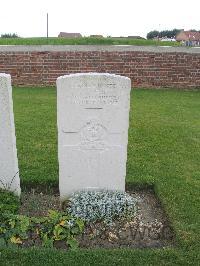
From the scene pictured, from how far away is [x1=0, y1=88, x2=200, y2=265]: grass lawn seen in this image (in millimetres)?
3959

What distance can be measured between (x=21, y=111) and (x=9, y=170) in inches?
176

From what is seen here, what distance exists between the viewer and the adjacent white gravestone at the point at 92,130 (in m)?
4.46

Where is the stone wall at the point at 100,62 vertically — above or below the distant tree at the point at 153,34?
below

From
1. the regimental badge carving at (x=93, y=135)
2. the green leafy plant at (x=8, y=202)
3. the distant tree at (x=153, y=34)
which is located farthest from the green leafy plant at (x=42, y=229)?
the distant tree at (x=153, y=34)

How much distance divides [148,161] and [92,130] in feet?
6.27

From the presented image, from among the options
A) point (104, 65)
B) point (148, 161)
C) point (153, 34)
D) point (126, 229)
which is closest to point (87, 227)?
point (126, 229)

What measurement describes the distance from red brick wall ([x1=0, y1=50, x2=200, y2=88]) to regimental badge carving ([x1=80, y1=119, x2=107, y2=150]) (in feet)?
24.6

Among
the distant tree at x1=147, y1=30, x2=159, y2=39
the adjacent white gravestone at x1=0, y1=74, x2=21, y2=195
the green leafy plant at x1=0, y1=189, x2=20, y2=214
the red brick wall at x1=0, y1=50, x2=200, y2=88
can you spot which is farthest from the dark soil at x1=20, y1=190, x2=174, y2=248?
the distant tree at x1=147, y1=30, x2=159, y2=39

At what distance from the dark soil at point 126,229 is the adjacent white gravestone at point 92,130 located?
1.08 feet

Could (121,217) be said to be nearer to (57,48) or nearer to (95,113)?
(95,113)

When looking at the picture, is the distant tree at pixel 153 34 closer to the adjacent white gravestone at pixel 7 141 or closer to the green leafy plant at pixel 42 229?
the adjacent white gravestone at pixel 7 141

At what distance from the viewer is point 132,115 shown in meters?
9.17

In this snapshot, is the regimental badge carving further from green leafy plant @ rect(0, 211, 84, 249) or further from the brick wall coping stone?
the brick wall coping stone

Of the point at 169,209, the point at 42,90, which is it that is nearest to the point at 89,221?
the point at 169,209
